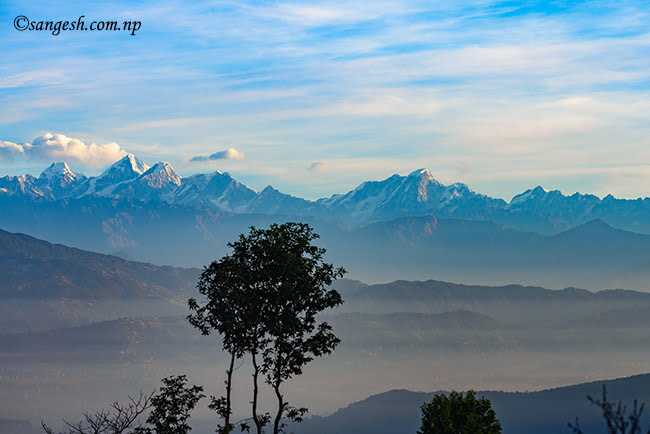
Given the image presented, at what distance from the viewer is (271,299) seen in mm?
56312

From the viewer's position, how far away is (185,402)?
55.3 metres

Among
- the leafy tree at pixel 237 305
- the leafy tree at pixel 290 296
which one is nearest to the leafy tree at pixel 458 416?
the leafy tree at pixel 290 296

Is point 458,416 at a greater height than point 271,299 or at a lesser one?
lesser

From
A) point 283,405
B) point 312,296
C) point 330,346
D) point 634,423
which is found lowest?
point 634,423

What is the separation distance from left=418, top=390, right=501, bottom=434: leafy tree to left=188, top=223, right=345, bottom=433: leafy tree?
39.6 metres

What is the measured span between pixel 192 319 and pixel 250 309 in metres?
6.08

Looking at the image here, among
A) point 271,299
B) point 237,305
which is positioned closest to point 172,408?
point 237,305

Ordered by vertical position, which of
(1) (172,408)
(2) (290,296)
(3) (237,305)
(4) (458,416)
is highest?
(2) (290,296)

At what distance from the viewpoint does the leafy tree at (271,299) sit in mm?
→ 55438

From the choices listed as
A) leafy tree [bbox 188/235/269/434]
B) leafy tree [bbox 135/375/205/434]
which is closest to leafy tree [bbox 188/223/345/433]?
leafy tree [bbox 188/235/269/434]

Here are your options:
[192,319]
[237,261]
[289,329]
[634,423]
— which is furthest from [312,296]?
[634,423]

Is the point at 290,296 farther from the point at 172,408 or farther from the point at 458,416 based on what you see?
the point at 458,416

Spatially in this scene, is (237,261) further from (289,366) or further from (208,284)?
(289,366)

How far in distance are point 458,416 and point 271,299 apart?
47636 mm
